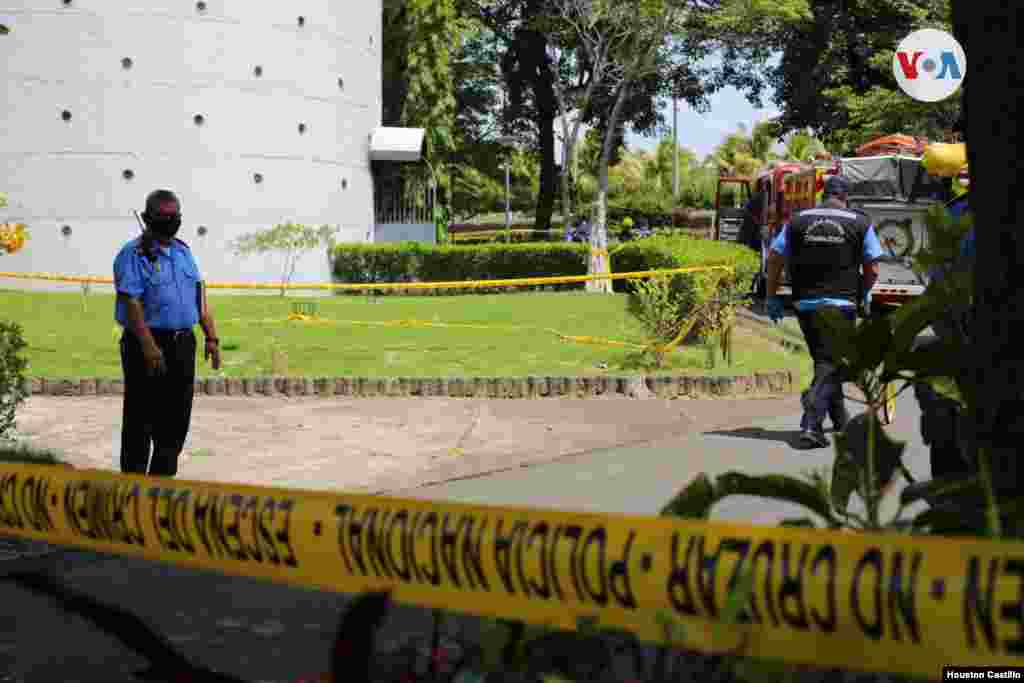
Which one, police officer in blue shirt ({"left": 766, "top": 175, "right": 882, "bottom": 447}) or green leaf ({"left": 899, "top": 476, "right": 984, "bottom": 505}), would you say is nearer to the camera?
green leaf ({"left": 899, "top": 476, "right": 984, "bottom": 505})

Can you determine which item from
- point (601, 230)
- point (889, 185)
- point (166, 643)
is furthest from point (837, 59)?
point (166, 643)

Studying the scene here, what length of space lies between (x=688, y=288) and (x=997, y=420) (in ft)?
44.9

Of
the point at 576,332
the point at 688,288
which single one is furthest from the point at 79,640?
the point at 576,332

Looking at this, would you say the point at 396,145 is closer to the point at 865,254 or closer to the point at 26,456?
the point at 865,254

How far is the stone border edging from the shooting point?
13523mm

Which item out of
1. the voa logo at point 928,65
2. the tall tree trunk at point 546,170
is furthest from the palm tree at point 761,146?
the voa logo at point 928,65

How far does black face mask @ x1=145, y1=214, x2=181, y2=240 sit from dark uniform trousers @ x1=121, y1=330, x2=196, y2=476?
1.69 feet

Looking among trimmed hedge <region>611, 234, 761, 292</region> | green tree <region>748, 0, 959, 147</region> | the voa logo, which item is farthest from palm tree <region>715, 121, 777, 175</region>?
the voa logo

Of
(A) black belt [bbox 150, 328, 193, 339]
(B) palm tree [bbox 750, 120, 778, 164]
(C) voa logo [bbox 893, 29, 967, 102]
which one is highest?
(B) palm tree [bbox 750, 120, 778, 164]

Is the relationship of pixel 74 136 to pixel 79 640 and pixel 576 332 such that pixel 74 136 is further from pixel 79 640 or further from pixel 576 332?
pixel 79 640

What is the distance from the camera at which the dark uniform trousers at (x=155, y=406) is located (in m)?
7.66

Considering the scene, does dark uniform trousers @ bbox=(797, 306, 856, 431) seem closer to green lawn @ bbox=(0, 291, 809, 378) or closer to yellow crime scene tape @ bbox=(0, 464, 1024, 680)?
green lawn @ bbox=(0, 291, 809, 378)

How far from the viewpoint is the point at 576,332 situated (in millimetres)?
20797

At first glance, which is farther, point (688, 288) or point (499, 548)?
point (688, 288)
